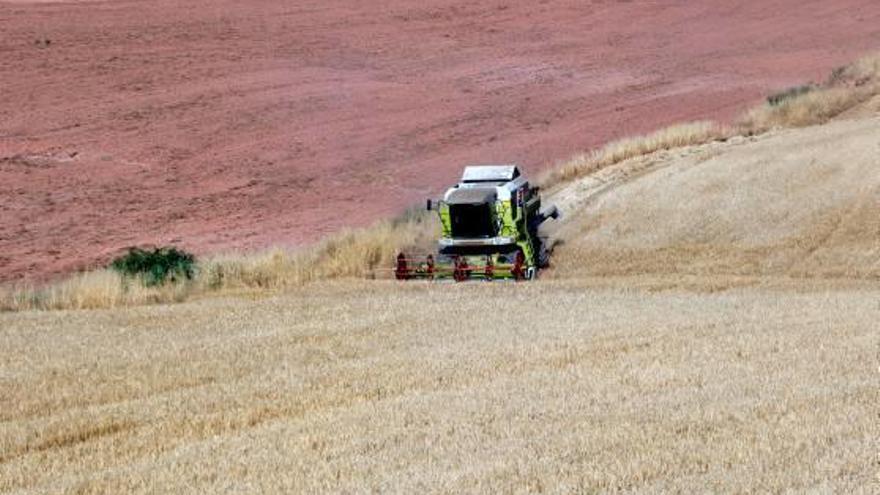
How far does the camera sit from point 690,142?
116ft

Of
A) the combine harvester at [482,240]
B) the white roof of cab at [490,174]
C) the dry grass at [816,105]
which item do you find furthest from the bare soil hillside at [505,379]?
the dry grass at [816,105]

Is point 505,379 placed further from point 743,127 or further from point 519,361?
point 743,127

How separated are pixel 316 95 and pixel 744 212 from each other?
28.3m

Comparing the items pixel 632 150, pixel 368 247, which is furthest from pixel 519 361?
pixel 632 150

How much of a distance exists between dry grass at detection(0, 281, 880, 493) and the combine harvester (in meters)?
5.70

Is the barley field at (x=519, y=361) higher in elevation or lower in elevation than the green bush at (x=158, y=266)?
lower

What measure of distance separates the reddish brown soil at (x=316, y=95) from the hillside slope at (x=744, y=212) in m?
9.71

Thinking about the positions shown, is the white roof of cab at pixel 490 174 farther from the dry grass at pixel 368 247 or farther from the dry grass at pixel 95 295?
the dry grass at pixel 95 295

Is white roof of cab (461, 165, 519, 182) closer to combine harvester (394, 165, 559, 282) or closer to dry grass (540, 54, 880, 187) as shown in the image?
combine harvester (394, 165, 559, 282)

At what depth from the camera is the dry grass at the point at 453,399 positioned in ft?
33.9

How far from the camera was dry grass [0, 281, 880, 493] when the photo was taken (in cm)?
1034

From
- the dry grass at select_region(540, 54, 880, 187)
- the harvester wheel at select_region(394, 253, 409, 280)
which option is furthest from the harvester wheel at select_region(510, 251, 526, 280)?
the dry grass at select_region(540, 54, 880, 187)

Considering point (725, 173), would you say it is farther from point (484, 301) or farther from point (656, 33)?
point (656, 33)

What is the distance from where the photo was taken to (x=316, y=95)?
54.5 metres
